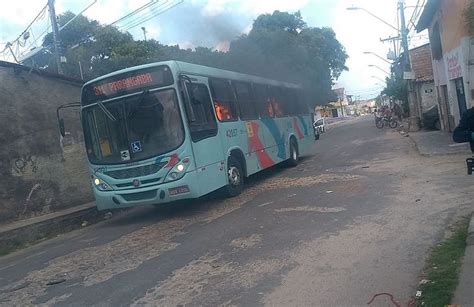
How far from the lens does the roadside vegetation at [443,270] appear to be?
3.86 m

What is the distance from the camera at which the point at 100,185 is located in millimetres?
9117

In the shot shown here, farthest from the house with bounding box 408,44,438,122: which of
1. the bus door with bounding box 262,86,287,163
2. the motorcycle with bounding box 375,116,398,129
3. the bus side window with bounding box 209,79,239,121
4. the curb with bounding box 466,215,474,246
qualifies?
the curb with bounding box 466,215,474,246

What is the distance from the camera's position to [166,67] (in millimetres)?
8656

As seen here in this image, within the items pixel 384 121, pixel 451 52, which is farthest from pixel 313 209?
pixel 384 121

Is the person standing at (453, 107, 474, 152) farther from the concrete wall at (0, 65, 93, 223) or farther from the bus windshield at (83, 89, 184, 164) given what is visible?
the concrete wall at (0, 65, 93, 223)

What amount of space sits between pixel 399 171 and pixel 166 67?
604cm

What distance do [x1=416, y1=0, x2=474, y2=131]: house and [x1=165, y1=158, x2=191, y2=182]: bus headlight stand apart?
354 inches

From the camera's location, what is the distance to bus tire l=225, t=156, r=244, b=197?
10.2 m

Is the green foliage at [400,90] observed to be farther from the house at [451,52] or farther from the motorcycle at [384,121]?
the house at [451,52]

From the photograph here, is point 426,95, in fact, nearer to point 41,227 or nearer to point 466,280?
point 41,227

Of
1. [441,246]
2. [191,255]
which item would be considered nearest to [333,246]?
[441,246]

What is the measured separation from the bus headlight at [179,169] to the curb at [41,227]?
3260 millimetres

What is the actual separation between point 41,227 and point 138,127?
3173 millimetres

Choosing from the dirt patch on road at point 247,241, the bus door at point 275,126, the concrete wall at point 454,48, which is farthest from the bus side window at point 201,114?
the concrete wall at point 454,48
